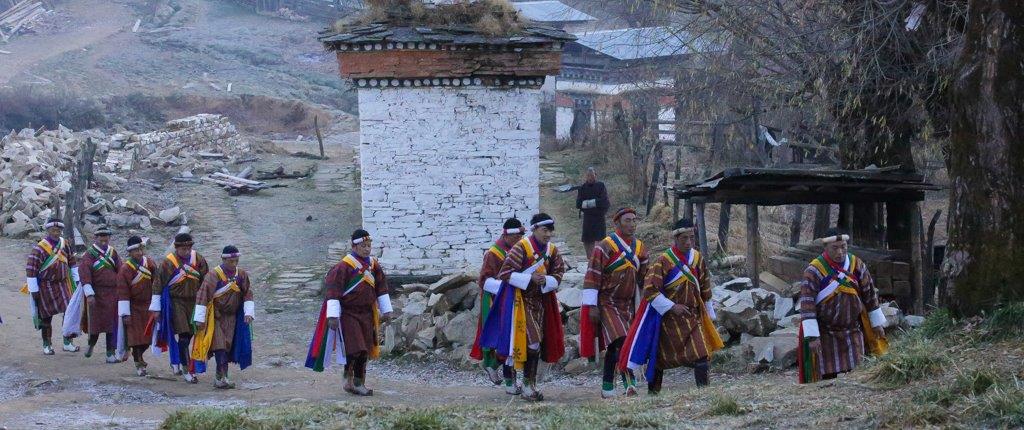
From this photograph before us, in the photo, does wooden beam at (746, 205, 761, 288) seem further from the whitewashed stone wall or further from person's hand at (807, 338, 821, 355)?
person's hand at (807, 338, 821, 355)

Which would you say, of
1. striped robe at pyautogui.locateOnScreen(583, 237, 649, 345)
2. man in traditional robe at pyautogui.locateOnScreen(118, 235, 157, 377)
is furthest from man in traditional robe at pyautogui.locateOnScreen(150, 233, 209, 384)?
striped robe at pyautogui.locateOnScreen(583, 237, 649, 345)

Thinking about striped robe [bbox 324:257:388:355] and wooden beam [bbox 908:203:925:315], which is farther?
wooden beam [bbox 908:203:925:315]

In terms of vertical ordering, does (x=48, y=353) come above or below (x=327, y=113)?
below

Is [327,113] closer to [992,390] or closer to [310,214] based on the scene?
[310,214]

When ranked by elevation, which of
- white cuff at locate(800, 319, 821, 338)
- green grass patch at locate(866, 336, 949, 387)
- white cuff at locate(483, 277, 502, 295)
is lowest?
green grass patch at locate(866, 336, 949, 387)

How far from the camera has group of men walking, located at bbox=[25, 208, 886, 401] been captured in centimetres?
916

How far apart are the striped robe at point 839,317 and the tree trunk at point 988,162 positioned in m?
0.66

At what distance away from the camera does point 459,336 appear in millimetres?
13008

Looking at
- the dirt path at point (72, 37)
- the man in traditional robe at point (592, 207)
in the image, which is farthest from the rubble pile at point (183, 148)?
Result: the man in traditional robe at point (592, 207)

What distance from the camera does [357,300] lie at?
10.6 m

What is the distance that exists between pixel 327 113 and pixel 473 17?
2839 cm

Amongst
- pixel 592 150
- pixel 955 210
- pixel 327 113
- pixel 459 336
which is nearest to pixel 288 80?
pixel 327 113

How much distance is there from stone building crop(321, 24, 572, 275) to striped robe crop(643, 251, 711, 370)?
690cm

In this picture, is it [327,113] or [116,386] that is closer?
[116,386]
